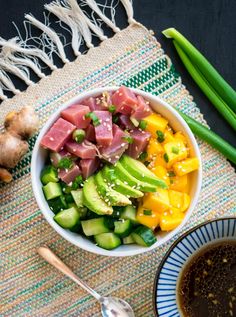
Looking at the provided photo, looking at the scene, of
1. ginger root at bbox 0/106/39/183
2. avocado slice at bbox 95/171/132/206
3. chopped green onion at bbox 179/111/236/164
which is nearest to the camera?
avocado slice at bbox 95/171/132/206

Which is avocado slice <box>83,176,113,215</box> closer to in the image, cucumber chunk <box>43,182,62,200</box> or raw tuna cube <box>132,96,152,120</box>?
cucumber chunk <box>43,182,62,200</box>

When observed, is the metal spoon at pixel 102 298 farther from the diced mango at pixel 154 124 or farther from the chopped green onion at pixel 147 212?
the diced mango at pixel 154 124

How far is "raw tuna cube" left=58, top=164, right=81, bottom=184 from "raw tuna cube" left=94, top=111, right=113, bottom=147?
13cm

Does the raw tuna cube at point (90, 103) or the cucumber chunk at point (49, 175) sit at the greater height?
the raw tuna cube at point (90, 103)

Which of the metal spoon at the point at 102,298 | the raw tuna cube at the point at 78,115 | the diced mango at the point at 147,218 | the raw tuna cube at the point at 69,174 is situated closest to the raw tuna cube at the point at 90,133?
the raw tuna cube at the point at 78,115

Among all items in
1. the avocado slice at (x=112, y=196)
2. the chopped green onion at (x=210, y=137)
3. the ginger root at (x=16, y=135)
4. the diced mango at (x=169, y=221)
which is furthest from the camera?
the chopped green onion at (x=210, y=137)

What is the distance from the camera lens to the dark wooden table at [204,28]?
2604 millimetres

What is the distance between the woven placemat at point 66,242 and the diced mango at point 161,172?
35 centimetres

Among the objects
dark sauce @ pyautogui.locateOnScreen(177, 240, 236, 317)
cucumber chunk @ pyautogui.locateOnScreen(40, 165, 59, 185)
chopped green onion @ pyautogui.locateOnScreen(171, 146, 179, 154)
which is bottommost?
dark sauce @ pyautogui.locateOnScreen(177, 240, 236, 317)

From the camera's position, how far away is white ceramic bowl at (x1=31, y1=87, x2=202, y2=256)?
89.6 inches

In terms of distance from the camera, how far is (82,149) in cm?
221

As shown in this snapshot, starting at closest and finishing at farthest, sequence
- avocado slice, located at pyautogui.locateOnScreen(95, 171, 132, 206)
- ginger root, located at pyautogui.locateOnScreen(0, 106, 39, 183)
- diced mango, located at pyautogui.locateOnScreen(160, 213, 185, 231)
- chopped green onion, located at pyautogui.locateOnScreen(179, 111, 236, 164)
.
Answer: avocado slice, located at pyautogui.locateOnScreen(95, 171, 132, 206), diced mango, located at pyautogui.locateOnScreen(160, 213, 185, 231), ginger root, located at pyautogui.locateOnScreen(0, 106, 39, 183), chopped green onion, located at pyautogui.locateOnScreen(179, 111, 236, 164)

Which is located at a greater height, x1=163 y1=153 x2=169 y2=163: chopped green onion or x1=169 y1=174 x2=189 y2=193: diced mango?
x1=163 y1=153 x2=169 y2=163: chopped green onion

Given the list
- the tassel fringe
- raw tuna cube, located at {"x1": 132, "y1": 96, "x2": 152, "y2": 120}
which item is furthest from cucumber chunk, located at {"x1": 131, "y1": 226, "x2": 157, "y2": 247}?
the tassel fringe
